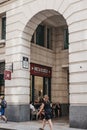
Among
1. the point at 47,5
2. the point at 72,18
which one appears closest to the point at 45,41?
the point at 47,5

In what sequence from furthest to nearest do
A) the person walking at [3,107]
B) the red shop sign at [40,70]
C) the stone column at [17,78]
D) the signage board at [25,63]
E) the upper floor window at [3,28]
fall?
the upper floor window at [3,28], the red shop sign at [40,70], the signage board at [25,63], the stone column at [17,78], the person walking at [3,107]

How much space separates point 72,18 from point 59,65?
26.2 feet

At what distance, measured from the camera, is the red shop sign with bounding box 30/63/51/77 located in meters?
23.9

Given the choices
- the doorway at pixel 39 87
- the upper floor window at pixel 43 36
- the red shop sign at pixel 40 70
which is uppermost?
the upper floor window at pixel 43 36

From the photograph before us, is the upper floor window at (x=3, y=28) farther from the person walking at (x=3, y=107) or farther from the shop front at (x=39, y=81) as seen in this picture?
the person walking at (x=3, y=107)

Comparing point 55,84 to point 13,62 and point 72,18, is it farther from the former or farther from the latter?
point 72,18

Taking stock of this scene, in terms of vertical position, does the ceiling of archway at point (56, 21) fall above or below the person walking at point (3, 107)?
above

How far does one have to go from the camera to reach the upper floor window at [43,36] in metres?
25.0

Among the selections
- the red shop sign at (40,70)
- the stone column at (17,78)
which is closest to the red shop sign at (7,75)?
the stone column at (17,78)

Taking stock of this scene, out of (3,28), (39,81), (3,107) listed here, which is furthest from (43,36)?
(3,107)

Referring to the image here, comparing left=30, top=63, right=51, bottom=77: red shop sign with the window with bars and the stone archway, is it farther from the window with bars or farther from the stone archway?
the stone archway

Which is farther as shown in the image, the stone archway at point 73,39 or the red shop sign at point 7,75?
the red shop sign at point 7,75

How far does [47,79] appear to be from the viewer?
85.3 feet

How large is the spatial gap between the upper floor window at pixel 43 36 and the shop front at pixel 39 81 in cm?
190
